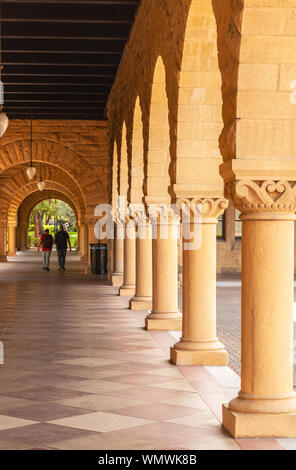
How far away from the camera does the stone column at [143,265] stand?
36.2ft

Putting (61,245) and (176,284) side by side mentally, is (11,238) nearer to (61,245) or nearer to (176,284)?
(61,245)

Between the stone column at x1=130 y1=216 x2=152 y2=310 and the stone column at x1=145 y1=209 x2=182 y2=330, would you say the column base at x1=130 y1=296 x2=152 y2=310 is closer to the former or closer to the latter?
the stone column at x1=130 y1=216 x2=152 y2=310

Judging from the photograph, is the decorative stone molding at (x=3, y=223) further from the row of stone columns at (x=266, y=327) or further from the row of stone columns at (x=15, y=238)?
the row of stone columns at (x=266, y=327)

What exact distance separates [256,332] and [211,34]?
290cm

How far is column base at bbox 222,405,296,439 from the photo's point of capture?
4.35m

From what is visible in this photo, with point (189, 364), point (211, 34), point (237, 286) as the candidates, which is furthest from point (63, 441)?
point (237, 286)

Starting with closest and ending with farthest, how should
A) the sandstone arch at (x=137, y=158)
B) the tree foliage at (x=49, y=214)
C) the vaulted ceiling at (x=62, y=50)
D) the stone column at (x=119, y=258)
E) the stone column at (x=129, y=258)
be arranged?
the vaulted ceiling at (x=62, y=50) → the sandstone arch at (x=137, y=158) → the stone column at (x=129, y=258) → the stone column at (x=119, y=258) → the tree foliage at (x=49, y=214)

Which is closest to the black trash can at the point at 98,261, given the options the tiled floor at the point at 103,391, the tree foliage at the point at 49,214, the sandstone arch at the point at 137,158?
the sandstone arch at the point at 137,158

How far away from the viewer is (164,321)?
9094 millimetres

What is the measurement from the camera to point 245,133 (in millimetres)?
4492

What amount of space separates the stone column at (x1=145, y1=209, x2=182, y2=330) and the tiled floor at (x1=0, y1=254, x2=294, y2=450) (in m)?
0.32

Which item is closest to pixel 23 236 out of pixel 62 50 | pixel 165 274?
pixel 62 50

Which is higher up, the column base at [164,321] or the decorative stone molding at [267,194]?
the decorative stone molding at [267,194]

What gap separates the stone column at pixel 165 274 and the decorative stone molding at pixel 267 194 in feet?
13.9
